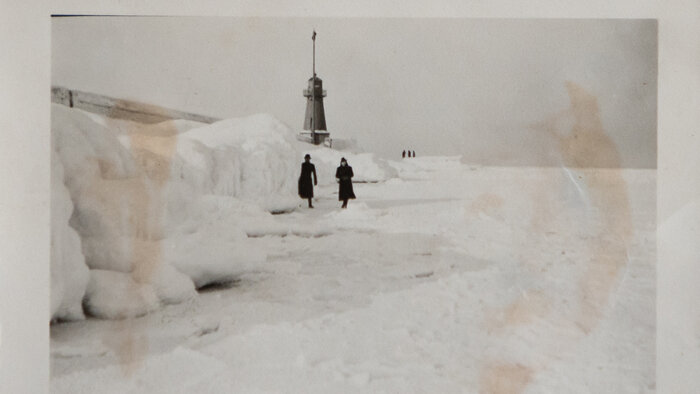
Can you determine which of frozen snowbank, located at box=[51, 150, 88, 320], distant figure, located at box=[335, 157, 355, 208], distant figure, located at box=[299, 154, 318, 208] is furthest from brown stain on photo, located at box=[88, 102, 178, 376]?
distant figure, located at box=[335, 157, 355, 208]

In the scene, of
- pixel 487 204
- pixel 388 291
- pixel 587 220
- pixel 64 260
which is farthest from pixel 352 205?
pixel 64 260

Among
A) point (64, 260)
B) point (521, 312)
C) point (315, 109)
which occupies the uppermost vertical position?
point (315, 109)

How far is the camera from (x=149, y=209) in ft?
4.76

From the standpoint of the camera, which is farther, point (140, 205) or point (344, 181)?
point (344, 181)

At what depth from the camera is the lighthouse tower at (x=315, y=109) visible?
1516 mm

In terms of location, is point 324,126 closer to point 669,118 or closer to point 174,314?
point 174,314

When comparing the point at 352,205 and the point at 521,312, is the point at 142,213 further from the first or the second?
the point at 521,312

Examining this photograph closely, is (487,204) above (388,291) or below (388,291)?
above

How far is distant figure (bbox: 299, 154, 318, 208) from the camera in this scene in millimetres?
1535

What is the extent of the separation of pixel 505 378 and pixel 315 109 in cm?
107

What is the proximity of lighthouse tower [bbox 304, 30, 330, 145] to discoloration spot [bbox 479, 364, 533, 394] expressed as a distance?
0.93 meters

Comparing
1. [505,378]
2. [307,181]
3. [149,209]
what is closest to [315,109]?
[307,181]

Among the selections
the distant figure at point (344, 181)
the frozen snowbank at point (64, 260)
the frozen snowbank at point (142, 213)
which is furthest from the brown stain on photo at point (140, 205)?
the distant figure at point (344, 181)

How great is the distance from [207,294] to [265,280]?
188mm
